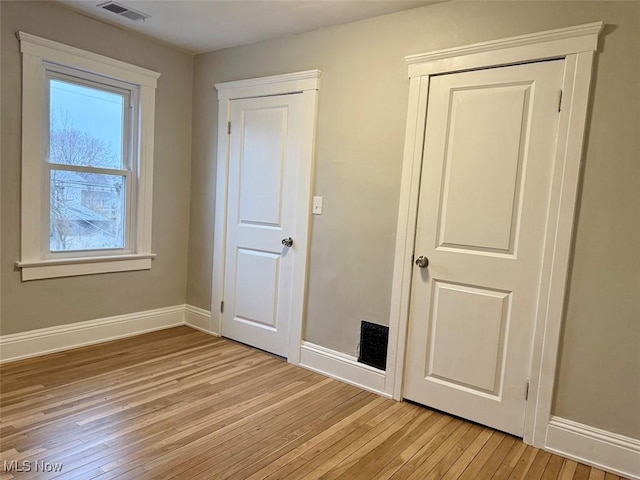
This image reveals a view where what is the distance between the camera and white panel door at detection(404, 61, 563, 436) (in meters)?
2.16

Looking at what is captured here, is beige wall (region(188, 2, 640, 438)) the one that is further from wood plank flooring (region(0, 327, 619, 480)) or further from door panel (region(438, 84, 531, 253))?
wood plank flooring (region(0, 327, 619, 480))

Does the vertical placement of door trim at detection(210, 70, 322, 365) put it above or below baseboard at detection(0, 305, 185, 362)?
above

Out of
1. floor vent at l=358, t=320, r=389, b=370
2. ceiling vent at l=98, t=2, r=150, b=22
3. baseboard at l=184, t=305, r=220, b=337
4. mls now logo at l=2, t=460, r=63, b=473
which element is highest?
ceiling vent at l=98, t=2, r=150, b=22

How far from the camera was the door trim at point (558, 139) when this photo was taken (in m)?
2.01

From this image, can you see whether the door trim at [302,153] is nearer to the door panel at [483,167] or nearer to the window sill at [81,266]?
the window sill at [81,266]

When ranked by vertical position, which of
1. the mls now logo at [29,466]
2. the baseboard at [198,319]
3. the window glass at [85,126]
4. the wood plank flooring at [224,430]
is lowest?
the wood plank flooring at [224,430]

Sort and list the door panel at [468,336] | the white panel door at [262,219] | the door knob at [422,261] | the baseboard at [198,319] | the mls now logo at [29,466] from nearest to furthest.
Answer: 1. the mls now logo at [29,466]
2. the door panel at [468,336]
3. the door knob at [422,261]
4. the white panel door at [262,219]
5. the baseboard at [198,319]

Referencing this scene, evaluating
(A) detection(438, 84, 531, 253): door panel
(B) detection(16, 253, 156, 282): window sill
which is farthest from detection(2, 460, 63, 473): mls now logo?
(A) detection(438, 84, 531, 253): door panel

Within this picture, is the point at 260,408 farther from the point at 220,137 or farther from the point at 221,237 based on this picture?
the point at 220,137

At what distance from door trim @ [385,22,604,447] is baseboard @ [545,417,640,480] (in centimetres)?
6

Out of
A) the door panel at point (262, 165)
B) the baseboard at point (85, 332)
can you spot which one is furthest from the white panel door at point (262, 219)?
the baseboard at point (85, 332)

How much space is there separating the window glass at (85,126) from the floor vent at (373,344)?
2288mm

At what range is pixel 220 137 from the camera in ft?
11.5

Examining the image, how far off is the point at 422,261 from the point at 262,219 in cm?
134
